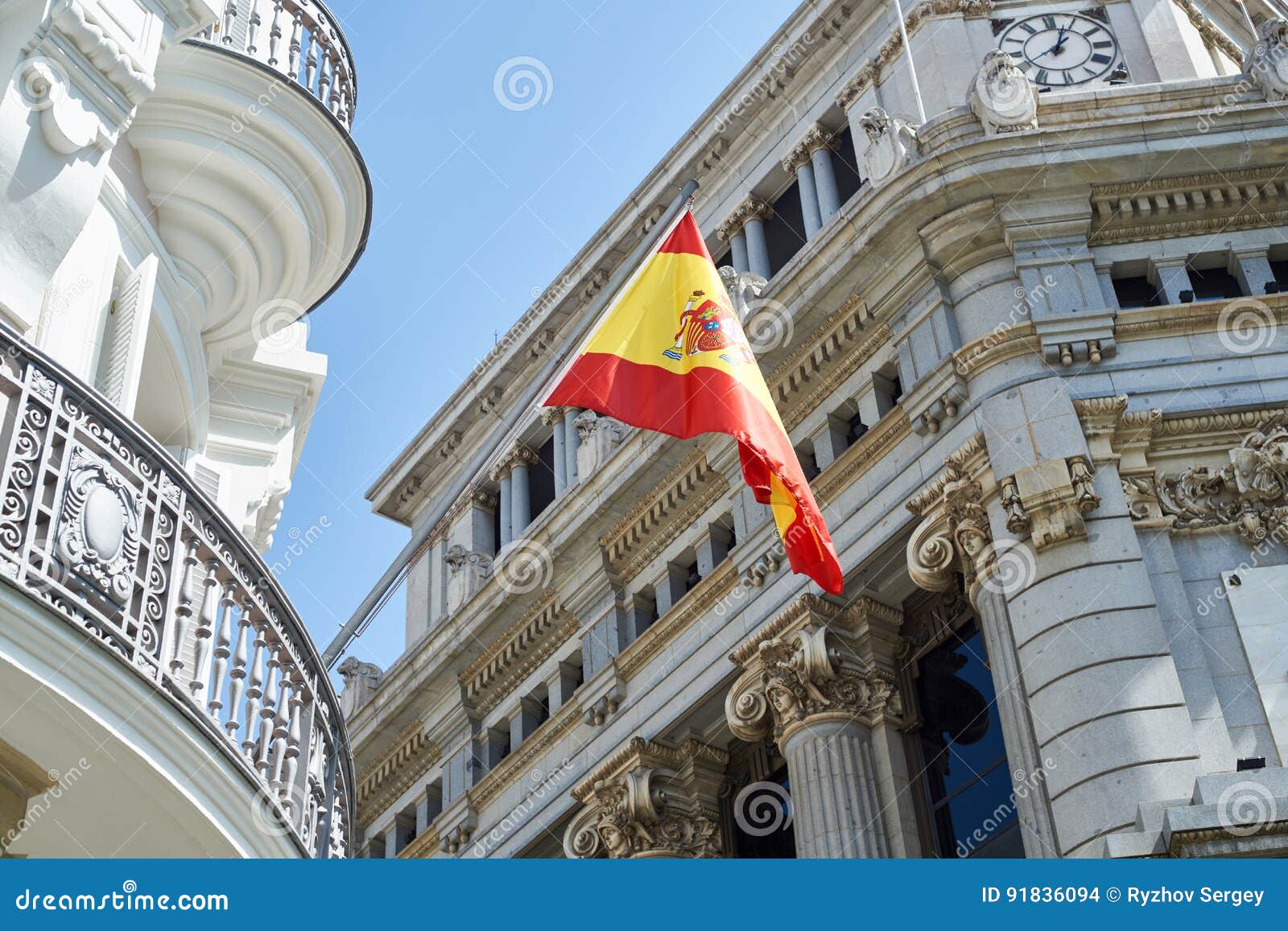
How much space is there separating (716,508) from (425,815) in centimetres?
774

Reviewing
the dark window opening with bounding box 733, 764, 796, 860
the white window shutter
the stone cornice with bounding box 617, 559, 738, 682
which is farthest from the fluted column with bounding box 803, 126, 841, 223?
the white window shutter

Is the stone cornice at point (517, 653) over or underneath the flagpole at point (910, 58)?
underneath

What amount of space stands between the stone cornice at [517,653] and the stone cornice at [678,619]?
2.14 m

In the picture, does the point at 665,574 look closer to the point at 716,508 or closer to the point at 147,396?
the point at 716,508

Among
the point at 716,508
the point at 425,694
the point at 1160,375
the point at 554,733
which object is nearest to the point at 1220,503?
the point at 1160,375

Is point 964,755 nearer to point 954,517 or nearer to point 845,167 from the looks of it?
point 954,517

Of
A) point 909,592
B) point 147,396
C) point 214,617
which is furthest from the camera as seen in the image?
point 909,592

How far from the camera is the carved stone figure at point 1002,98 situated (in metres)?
20.2

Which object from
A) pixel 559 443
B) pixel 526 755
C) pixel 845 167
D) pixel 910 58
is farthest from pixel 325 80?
pixel 559 443

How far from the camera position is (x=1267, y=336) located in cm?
1844

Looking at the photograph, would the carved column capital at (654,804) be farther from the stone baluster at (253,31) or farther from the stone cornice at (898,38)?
the stone baluster at (253,31)

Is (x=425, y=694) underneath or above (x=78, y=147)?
above

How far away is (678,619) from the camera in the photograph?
2192 cm

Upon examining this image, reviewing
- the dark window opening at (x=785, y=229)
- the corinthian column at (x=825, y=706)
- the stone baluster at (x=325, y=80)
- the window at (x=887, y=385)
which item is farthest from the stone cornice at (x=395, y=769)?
the stone baluster at (x=325, y=80)
